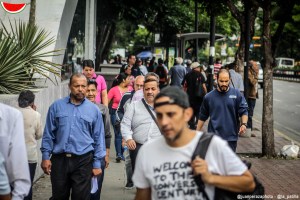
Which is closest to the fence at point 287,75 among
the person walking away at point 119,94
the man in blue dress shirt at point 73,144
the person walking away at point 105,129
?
the person walking away at point 119,94

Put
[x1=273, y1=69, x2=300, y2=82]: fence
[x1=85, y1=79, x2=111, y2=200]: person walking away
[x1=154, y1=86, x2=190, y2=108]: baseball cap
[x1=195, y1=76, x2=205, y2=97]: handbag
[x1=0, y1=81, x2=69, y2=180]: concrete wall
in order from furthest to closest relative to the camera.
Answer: [x1=273, y1=69, x2=300, y2=82]: fence → [x1=195, y1=76, x2=205, y2=97]: handbag → [x1=0, y1=81, x2=69, y2=180]: concrete wall → [x1=85, y1=79, x2=111, y2=200]: person walking away → [x1=154, y1=86, x2=190, y2=108]: baseball cap

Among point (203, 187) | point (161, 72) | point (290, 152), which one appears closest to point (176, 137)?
point (203, 187)

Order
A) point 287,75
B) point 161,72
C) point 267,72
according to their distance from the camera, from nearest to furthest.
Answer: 1. point 267,72
2. point 161,72
3. point 287,75

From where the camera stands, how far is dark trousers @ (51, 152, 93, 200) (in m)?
6.58

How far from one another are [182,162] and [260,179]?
22.4 feet

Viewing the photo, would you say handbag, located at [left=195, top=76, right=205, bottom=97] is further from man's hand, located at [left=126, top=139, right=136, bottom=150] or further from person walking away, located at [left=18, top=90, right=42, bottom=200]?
person walking away, located at [left=18, top=90, right=42, bottom=200]

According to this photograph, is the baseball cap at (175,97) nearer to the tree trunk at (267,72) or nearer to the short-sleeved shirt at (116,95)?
the short-sleeved shirt at (116,95)

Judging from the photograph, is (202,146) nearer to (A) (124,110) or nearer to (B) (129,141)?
(B) (129,141)

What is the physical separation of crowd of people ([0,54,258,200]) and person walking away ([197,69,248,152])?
13 mm

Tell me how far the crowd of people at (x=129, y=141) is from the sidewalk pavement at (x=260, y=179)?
410mm

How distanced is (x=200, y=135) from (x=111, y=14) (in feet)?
74.0

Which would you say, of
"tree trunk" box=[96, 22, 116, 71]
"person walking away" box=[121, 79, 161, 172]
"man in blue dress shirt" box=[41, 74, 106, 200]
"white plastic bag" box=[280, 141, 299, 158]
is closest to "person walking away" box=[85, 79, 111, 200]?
"person walking away" box=[121, 79, 161, 172]

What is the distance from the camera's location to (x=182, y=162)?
3838 mm

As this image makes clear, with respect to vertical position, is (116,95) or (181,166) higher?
(181,166)
